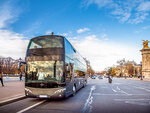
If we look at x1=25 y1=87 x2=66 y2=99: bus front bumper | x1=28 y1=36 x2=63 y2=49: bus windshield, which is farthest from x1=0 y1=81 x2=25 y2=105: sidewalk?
x1=28 y1=36 x2=63 y2=49: bus windshield

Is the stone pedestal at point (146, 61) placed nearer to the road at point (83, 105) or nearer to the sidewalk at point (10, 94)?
the road at point (83, 105)

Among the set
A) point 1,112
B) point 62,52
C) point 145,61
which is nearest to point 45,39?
point 62,52

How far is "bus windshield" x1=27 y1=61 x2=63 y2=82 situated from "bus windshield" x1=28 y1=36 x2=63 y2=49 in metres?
0.96

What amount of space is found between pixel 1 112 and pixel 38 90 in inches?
91.2

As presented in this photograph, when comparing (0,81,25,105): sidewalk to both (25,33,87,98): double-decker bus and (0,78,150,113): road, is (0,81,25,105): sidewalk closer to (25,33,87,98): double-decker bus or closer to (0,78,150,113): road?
(0,78,150,113): road

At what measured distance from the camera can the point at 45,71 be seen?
8703mm

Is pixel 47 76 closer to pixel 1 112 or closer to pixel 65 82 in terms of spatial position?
pixel 65 82

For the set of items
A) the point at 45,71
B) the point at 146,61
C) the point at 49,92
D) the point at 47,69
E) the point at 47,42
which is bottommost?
the point at 49,92

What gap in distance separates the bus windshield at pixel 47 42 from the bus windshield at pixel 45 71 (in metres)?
0.96

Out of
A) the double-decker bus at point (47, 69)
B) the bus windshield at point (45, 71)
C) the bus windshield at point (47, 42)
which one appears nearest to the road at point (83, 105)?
the double-decker bus at point (47, 69)

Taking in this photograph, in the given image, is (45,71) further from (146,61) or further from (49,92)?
(146,61)

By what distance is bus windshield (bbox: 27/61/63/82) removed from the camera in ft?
28.3

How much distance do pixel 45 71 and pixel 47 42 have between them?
172 cm

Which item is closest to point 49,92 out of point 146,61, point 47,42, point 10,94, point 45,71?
point 45,71
